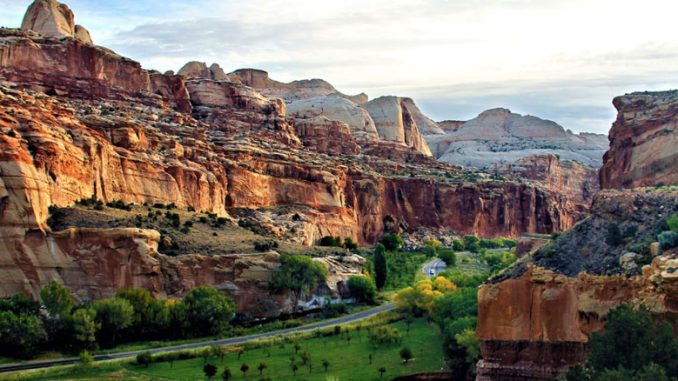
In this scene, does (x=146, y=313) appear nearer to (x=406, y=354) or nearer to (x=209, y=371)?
(x=209, y=371)

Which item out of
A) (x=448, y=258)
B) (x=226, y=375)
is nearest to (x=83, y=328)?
(x=226, y=375)

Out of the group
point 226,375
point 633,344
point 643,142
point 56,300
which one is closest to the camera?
point 633,344

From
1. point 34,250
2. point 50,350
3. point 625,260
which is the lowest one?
point 50,350

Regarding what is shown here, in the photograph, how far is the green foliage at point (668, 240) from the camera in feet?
94.2

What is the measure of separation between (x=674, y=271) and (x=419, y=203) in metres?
123

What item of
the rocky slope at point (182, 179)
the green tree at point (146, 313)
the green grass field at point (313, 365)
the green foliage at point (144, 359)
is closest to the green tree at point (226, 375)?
the green grass field at point (313, 365)

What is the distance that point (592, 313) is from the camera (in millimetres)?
28875

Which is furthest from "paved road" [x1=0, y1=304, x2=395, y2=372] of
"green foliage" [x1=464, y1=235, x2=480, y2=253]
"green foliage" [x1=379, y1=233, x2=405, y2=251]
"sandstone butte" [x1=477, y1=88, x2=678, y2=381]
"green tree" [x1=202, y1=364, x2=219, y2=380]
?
"green foliage" [x1=464, y1=235, x2=480, y2=253]

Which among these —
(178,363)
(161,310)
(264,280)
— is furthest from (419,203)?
(178,363)

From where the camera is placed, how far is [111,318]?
65000 millimetres

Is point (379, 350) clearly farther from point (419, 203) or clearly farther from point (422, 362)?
point (419, 203)

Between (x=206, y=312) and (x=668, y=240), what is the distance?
45.9 m

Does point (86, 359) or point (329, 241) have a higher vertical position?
point (329, 241)

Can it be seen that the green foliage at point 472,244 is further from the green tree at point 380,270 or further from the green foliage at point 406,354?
the green foliage at point 406,354
